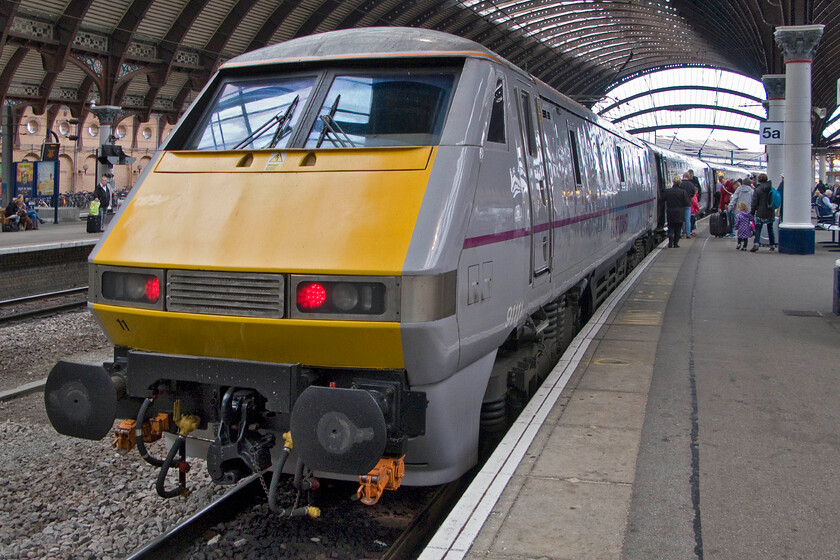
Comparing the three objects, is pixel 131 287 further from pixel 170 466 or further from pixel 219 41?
pixel 219 41

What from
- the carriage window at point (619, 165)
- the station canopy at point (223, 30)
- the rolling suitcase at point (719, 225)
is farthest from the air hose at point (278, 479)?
the rolling suitcase at point (719, 225)

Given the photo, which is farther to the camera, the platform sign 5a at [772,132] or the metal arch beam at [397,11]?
the metal arch beam at [397,11]

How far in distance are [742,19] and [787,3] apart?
1135 cm

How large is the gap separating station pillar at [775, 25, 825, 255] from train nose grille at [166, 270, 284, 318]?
16.8m

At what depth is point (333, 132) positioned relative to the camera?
4.80m

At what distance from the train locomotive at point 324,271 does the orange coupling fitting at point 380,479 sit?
0.03ft

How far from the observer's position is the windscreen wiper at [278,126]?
4910mm

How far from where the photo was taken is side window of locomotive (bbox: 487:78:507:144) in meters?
4.87

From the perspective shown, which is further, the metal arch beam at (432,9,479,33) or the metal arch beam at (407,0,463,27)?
the metal arch beam at (432,9,479,33)

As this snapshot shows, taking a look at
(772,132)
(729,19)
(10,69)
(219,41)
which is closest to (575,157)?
(772,132)

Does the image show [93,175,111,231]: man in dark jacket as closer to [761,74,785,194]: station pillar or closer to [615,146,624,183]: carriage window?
[615,146,624,183]: carriage window

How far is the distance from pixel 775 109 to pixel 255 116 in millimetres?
25213

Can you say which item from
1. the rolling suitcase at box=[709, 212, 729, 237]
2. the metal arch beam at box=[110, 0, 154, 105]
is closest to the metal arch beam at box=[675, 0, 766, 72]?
the rolling suitcase at box=[709, 212, 729, 237]

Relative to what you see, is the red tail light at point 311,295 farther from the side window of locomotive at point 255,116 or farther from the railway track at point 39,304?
the railway track at point 39,304
